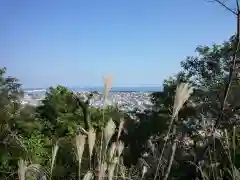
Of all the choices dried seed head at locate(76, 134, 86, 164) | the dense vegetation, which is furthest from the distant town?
dried seed head at locate(76, 134, 86, 164)

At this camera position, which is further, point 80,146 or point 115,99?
point 115,99

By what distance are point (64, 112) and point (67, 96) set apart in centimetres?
15

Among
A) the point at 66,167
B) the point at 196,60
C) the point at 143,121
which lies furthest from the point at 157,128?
the point at 196,60

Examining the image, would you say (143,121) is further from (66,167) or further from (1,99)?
(1,99)

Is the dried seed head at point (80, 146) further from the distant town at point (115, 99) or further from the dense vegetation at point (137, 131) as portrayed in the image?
the distant town at point (115, 99)

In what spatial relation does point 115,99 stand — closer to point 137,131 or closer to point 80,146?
point 137,131

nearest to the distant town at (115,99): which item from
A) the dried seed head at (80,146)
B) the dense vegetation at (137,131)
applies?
the dense vegetation at (137,131)

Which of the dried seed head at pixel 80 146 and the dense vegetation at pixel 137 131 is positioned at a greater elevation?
the dried seed head at pixel 80 146

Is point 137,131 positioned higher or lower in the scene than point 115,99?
lower

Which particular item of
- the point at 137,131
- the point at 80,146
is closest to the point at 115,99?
the point at 137,131

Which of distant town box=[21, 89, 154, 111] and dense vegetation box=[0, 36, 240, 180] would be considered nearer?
dense vegetation box=[0, 36, 240, 180]

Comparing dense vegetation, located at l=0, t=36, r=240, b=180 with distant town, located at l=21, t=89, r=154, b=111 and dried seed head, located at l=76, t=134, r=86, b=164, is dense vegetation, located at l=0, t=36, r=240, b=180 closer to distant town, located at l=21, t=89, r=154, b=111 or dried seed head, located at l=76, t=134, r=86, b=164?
distant town, located at l=21, t=89, r=154, b=111

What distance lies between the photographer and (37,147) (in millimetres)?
3168

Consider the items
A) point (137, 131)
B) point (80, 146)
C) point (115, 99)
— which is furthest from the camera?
point (115, 99)
